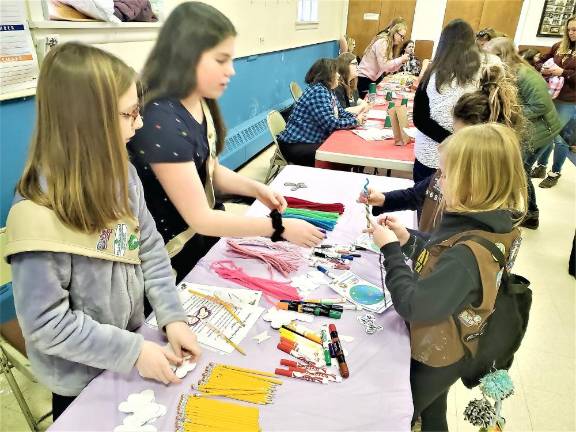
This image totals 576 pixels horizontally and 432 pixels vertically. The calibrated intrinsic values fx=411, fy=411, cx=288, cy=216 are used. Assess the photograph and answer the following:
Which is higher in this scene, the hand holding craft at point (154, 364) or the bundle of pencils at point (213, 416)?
the hand holding craft at point (154, 364)

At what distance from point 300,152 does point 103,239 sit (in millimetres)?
2842

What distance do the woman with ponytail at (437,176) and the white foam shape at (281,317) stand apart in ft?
2.58

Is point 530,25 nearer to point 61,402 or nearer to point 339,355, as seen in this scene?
point 339,355

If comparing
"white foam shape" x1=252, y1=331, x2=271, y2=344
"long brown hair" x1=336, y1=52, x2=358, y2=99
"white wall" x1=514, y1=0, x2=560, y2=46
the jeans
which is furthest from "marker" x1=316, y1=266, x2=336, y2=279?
"white wall" x1=514, y1=0, x2=560, y2=46

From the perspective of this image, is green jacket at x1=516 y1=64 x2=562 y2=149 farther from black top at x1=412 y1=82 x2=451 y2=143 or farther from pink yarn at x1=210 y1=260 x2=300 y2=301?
pink yarn at x1=210 y1=260 x2=300 y2=301

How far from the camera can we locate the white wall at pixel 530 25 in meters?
7.63

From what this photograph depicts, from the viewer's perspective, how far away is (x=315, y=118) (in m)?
3.54

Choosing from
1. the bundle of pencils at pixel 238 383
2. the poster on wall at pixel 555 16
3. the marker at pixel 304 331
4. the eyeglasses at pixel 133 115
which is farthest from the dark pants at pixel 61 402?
the poster on wall at pixel 555 16

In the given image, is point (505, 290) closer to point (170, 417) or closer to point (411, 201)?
point (411, 201)

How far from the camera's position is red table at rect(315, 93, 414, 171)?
2711 mm

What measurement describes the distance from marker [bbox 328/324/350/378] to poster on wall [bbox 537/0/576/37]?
8604 millimetres

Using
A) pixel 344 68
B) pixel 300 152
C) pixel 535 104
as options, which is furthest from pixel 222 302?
pixel 344 68

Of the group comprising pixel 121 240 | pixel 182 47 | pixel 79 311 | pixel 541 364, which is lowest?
pixel 541 364

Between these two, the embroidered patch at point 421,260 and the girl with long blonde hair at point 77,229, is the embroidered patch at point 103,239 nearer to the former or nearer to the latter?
the girl with long blonde hair at point 77,229
